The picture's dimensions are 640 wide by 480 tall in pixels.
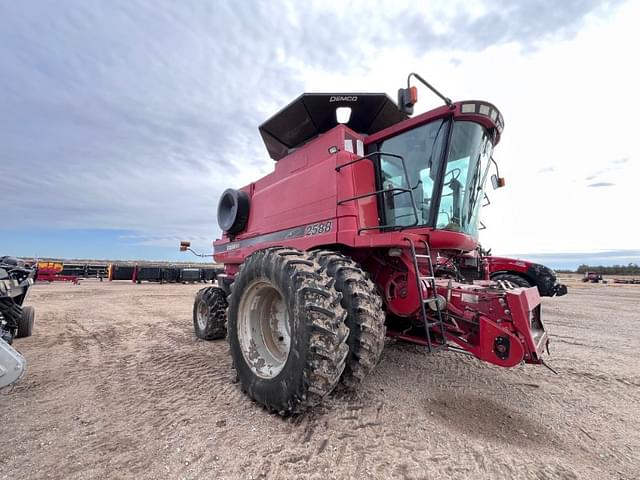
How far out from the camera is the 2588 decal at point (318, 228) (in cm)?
349

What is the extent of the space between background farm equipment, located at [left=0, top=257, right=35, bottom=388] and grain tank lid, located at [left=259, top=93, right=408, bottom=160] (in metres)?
3.73

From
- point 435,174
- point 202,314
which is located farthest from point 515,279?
point 202,314

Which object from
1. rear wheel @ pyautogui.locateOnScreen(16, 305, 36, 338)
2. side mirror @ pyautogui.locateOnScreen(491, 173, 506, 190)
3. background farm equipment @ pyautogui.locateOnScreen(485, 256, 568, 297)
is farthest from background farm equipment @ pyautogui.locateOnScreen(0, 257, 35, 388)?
background farm equipment @ pyautogui.locateOnScreen(485, 256, 568, 297)

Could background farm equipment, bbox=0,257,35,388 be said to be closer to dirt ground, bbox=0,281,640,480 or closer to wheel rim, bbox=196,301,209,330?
dirt ground, bbox=0,281,640,480

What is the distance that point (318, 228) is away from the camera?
3.62 meters

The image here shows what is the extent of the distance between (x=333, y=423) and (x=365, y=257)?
176cm

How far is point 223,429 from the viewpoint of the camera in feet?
7.93

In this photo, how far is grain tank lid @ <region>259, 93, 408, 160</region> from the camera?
4023 millimetres

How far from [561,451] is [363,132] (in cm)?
396

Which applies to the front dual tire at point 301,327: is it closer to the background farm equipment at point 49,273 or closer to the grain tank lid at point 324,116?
the grain tank lid at point 324,116

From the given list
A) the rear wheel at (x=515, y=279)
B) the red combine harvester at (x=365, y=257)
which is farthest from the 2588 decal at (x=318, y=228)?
the rear wheel at (x=515, y=279)

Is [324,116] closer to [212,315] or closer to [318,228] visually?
[318,228]

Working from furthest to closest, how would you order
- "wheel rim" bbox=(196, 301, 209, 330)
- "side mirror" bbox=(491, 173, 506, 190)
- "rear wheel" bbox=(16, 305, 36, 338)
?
1. "wheel rim" bbox=(196, 301, 209, 330)
2. "rear wheel" bbox=(16, 305, 36, 338)
3. "side mirror" bbox=(491, 173, 506, 190)

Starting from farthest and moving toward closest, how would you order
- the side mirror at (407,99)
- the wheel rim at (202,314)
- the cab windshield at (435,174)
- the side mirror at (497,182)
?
the wheel rim at (202,314) < the side mirror at (497,182) < the cab windshield at (435,174) < the side mirror at (407,99)
